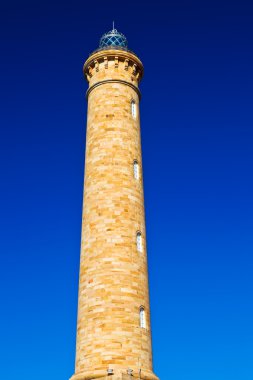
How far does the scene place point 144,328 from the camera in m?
22.5

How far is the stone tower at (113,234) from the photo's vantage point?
2130 centimetres

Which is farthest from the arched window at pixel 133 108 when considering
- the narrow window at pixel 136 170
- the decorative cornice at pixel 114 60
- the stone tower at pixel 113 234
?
the narrow window at pixel 136 170

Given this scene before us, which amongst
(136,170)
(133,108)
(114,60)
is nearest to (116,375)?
(136,170)

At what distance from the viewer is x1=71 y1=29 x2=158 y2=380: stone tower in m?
21.3

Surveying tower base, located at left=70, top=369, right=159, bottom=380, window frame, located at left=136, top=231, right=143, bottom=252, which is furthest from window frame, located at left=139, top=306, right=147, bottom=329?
window frame, located at left=136, top=231, right=143, bottom=252

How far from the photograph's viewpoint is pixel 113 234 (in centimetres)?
2369

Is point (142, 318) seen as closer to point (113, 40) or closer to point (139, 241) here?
point (139, 241)

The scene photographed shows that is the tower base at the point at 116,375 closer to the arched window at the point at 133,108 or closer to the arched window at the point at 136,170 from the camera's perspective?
the arched window at the point at 136,170

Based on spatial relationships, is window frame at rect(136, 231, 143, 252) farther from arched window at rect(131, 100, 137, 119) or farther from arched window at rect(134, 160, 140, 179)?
arched window at rect(131, 100, 137, 119)

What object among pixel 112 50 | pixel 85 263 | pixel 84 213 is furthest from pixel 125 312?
pixel 112 50

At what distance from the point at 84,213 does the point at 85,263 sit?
117 inches

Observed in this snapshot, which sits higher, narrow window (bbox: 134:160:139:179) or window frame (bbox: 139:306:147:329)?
narrow window (bbox: 134:160:139:179)

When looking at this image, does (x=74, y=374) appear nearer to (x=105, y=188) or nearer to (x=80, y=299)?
(x=80, y=299)

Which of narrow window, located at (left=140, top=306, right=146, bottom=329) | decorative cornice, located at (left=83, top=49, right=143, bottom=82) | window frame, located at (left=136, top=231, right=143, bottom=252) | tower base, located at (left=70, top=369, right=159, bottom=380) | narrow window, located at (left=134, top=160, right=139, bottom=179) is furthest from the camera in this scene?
decorative cornice, located at (left=83, top=49, right=143, bottom=82)
